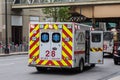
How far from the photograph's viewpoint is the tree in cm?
5634

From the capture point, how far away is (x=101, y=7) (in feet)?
166

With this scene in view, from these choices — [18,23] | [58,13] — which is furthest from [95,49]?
[58,13]

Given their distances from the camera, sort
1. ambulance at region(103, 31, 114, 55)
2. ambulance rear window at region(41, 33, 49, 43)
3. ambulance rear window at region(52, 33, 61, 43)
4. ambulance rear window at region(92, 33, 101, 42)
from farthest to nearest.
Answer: ambulance at region(103, 31, 114, 55), ambulance rear window at region(92, 33, 101, 42), ambulance rear window at region(41, 33, 49, 43), ambulance rear window at region(52, 33, 61, 43)

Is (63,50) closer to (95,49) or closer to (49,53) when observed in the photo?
(49,53)

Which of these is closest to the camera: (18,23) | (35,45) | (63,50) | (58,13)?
(63,50)

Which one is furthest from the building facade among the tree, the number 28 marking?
the number 28 marking

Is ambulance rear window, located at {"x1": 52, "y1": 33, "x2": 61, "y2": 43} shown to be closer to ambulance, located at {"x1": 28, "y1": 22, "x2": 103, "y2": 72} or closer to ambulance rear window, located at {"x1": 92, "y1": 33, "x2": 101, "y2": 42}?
ambulance, located at {"x1": 28, "y1": 22, "x2": 103, "y2": 72}

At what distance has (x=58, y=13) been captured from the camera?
190 feet

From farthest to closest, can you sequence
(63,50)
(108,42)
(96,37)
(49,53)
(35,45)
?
(108,42), (96,37), (35,45), (49,53), (63,50)

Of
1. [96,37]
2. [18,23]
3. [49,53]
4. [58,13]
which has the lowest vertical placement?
[49,53]

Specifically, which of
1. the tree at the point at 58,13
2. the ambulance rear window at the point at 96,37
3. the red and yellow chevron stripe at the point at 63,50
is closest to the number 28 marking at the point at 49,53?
the red and yellow chevron stripe at the point at 63,50

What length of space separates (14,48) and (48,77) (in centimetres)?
2746

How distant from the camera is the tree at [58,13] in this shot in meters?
56.3

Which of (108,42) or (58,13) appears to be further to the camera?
(58,13)
